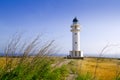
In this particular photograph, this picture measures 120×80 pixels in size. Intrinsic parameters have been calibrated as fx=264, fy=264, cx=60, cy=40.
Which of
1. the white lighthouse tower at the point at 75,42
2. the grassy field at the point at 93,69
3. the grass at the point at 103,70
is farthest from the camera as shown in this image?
the white lighthouse tower at the point at 75,42

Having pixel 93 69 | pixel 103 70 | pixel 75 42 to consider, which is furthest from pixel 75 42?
pixel 93 69

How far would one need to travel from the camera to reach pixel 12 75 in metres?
5.31

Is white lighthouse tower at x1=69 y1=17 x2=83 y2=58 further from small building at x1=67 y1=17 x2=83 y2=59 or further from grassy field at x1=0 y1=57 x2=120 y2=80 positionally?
grassy field at x1=0 y1=57 x2=120 y2=80

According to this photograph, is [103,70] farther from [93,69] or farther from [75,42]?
[75,42]

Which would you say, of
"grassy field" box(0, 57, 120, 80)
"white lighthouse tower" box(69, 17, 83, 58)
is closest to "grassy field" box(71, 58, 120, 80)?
"grassy field" box(0, 57, 120, 80)

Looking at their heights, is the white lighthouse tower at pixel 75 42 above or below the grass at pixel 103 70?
above

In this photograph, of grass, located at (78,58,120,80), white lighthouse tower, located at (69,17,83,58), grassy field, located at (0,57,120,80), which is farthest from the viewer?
white lighthouse tower, located at (69,17,83,58)

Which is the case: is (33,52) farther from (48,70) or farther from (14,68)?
(48,70)

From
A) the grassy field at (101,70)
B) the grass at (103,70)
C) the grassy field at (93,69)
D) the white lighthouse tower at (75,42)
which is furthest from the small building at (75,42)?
the grassy field at (93,69)

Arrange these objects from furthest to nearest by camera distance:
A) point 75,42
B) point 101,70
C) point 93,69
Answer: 1. point 75,42
2. point 101,70
3. point 93,69

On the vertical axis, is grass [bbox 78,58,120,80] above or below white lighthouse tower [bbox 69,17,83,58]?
below

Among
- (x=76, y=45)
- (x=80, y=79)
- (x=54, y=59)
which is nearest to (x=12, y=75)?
(x=54, y=59)

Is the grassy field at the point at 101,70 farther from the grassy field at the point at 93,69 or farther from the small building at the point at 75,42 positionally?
the small building at the point at 75,42

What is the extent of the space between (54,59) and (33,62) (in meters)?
1.88
